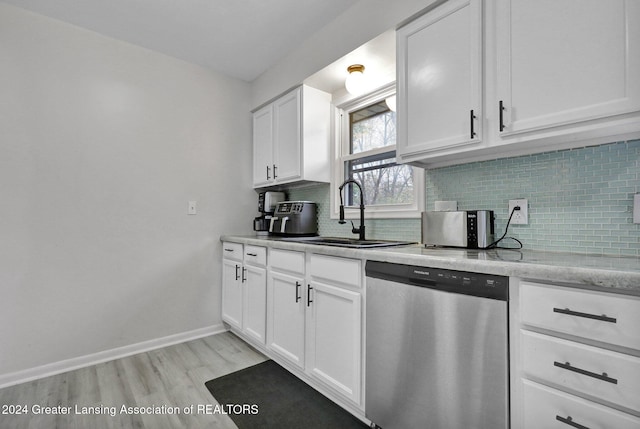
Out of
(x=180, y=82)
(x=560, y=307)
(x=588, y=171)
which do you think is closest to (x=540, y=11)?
(x=588, y=171)

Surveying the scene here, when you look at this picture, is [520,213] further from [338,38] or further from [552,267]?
[338,38]

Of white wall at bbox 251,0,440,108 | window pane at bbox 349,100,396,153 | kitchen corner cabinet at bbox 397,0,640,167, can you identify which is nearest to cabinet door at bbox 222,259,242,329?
window pane at bbox 349,100,396,153

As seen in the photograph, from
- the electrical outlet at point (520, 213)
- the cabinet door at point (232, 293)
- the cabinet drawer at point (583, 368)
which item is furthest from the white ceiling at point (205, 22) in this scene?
the cabinet drawer at point (583, 368)

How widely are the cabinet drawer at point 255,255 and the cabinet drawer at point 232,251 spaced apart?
0.13m

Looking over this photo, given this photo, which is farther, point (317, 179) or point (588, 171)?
point (317, 179)

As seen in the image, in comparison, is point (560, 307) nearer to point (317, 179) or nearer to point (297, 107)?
point (317, 179)

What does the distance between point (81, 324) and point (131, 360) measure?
1.47 ft

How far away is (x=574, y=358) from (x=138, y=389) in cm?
227

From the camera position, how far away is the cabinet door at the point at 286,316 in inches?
75.8

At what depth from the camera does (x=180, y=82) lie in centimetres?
278

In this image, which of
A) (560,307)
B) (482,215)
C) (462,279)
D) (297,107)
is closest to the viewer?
(560,307)

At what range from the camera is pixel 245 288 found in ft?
Result: 8.36

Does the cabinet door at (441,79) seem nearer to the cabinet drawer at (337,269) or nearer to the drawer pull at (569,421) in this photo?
the cabinet drawer at (337,269)

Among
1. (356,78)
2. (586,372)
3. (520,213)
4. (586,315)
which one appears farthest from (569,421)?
(356,78)
